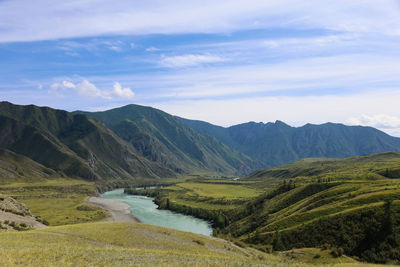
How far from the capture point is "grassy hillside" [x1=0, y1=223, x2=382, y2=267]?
26.0 m

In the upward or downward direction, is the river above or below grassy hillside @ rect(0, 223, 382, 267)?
below

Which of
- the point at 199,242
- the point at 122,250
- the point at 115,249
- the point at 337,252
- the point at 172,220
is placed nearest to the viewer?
the point at 122,250

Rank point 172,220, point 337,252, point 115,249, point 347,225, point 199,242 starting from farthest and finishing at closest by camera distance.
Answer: point 172,220
point 347,225
point 199,242
point 337,252
point 115,249

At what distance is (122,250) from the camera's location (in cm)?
3434

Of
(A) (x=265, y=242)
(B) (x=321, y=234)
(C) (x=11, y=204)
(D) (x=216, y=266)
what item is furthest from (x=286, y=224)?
(C) (x=11, y=204)

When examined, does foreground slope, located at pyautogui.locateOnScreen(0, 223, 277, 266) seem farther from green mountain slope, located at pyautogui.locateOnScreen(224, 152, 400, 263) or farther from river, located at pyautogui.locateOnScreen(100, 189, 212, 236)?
river, located at pyautogui.locateOnScreen(100, 189, 212, 236)

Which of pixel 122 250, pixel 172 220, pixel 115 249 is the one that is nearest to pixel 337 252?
pixel 122 250

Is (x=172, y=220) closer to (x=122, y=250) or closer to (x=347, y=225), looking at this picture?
(x=347, y=225)

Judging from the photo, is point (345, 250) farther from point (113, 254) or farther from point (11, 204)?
point (11, 204)

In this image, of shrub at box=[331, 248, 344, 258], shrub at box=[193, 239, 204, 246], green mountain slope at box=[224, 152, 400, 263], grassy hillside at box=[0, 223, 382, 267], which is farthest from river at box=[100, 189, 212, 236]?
shrub at box=[331, 248, 344, 258]

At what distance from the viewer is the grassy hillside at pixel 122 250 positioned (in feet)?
85.1

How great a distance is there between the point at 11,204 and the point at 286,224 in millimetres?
80466

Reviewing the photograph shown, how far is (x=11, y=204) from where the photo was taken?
8588 cm

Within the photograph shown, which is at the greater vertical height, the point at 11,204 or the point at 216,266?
the point at 216,266
